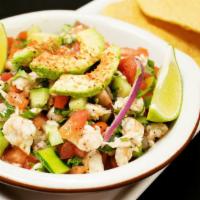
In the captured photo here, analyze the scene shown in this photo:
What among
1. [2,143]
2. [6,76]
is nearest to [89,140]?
[2,143]

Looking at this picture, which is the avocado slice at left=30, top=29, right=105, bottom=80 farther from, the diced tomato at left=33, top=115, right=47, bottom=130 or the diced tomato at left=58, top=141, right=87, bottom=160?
the diced tomato at left=58, top=141, right=87, bottom=160

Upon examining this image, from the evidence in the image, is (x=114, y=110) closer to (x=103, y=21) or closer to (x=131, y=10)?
(x=103, y=21)

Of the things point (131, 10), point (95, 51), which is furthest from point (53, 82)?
point (131, 10)

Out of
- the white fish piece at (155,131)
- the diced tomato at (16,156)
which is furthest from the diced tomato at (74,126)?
the white fish piece at (155,131)

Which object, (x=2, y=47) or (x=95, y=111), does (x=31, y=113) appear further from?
(x=2, y=47)

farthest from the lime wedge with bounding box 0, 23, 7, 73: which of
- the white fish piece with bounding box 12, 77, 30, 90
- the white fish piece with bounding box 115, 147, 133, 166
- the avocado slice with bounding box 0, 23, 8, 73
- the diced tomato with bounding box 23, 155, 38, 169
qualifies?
the white fish piece with bounding box 115, 147, 133, 166

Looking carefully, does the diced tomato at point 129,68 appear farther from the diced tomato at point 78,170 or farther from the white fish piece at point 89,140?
the diced tomato at point 78,170
